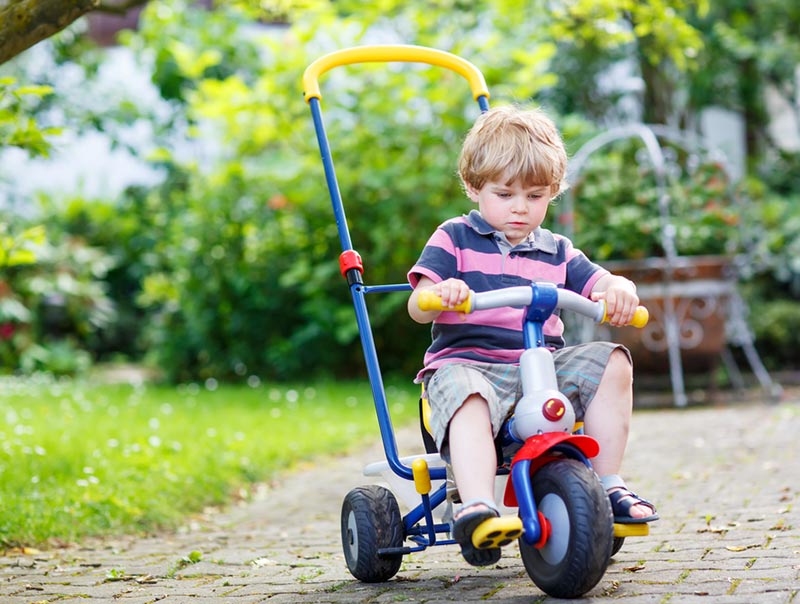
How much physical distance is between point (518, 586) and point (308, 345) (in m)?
7.32

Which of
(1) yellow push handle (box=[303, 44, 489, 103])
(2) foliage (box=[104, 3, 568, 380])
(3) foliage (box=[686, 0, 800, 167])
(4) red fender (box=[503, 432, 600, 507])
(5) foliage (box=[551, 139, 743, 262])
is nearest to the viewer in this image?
(4) red fender (box=[503, 432, 600, 507])

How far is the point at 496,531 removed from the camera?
2.67 meters

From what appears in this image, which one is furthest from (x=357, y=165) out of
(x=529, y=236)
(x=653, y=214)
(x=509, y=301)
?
(x=509, y=301)

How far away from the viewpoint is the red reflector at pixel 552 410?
2816 millimetres

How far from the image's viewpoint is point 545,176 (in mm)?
3070

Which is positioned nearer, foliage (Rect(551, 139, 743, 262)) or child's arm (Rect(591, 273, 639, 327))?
child's arm (Rect(591, 273, 639, 327))

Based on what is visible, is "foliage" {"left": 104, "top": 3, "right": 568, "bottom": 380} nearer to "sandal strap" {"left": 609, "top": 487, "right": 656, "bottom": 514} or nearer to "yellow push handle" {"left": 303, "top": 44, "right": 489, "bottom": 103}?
"yellow push handle" {"left": 303, "top": 44, "right": 489, "bottom": 103}

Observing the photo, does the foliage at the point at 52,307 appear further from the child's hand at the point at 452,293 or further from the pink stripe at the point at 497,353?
the child's hand at the point at 452,293

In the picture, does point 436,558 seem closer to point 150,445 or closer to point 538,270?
point 538,270

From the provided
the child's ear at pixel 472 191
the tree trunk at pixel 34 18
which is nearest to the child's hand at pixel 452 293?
the child's ear at pixel 472 191

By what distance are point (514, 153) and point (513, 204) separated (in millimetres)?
142

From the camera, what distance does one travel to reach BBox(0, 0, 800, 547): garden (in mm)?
6418

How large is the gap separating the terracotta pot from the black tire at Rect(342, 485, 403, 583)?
194 inches

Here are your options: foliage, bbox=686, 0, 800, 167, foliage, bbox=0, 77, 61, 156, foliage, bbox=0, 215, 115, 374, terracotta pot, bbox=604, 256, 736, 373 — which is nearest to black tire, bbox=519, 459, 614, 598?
foliage, bbox=0, 77, 61, 156
